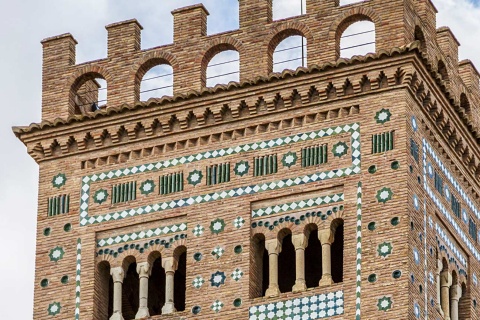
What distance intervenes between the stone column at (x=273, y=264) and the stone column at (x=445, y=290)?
2.38m

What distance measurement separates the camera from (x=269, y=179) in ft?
133

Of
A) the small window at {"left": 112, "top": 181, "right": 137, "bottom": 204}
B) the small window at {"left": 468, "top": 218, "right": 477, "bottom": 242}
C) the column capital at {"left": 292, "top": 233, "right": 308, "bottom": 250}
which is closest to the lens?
the column capital at {"left": 292, "top": 233, "right": 308, "bottom": 250}

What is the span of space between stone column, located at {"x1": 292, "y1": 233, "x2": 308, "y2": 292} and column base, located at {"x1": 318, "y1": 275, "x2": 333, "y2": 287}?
243 millimetres

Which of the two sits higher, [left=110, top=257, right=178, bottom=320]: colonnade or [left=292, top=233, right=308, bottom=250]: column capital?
[left=292, top=233, right=308, bottom=250]: column capital

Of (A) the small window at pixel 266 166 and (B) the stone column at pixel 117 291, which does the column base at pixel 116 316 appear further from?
(A) the small window at pixel 266 166

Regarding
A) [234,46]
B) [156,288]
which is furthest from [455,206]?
[156,288]

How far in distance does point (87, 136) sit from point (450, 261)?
5.55 metres

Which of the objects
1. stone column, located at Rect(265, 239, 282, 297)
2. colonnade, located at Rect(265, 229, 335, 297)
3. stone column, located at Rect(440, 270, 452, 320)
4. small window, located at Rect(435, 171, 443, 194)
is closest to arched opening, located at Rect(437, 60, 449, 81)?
small window, located at Rect(435, 171, 443, 194)

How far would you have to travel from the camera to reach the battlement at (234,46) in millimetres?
41219

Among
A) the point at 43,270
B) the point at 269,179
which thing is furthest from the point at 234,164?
the point at 43,270

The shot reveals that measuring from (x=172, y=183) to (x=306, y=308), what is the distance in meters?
3.07

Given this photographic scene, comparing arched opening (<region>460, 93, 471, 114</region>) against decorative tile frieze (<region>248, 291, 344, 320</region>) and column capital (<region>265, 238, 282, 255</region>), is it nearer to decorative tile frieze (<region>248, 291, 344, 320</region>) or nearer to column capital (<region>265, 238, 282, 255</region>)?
column capital (<region>265, 238, 282, 255</region>)

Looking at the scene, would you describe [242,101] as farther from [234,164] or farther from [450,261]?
[450,261]

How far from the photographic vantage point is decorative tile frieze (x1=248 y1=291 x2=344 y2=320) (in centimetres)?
3931
